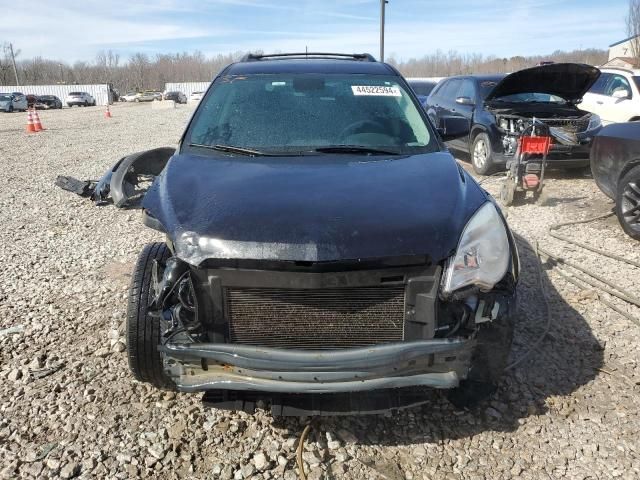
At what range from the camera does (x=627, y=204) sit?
5.31 m

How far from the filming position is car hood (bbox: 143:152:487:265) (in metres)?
2.05

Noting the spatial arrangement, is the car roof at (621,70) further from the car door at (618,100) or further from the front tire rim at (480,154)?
the front tire rim at (480,154)

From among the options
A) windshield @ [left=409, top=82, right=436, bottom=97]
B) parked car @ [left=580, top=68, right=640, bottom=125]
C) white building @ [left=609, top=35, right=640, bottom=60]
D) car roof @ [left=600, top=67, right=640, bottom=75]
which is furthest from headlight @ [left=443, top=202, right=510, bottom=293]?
white building @ [left=609, top=35, right=640, bottom=60]

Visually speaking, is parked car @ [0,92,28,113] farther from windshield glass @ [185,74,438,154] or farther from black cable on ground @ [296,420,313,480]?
black cable on ground @ [296,420,313,480]

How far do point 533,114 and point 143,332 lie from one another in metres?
7.33

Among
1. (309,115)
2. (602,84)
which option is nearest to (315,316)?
(309,115)

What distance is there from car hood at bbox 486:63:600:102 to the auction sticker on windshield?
13.5 feet

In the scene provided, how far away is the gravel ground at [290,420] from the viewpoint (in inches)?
92.7

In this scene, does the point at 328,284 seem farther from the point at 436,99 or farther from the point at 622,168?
the point at 436,99

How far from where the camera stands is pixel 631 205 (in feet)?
17.3

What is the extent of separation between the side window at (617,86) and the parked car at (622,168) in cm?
483

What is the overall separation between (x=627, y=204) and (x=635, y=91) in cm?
538

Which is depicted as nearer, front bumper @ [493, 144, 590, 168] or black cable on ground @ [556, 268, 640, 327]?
black cable on ground @ [556, 268, 640, 327]

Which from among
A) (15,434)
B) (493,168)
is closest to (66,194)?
(15,434)
